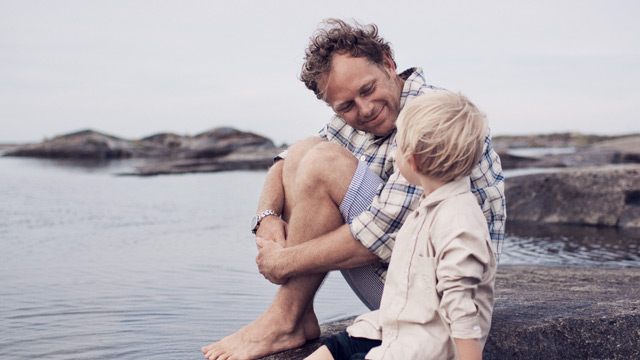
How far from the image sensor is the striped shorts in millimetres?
2252

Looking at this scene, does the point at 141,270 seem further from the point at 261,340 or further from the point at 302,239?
the point at 302,239

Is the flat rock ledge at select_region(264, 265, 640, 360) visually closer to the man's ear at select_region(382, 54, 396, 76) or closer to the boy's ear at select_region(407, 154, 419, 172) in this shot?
the boy's ear at select_region(407, 154, 419, 172)

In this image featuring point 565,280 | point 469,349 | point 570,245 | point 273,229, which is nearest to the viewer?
point 469,349

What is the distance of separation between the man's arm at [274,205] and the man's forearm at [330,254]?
221 mm

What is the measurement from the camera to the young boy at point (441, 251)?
1.62 m

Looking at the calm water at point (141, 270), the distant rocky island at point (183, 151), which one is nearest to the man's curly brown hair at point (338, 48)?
the calm water at point (141, 270)

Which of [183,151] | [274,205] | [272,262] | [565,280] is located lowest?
[183,151]

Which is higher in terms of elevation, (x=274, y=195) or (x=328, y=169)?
(x=328, y=169)

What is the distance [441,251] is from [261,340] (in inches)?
40.4

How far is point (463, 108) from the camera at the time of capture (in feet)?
5.64

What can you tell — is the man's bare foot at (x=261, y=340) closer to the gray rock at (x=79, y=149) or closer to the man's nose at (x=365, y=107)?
the man's nose at (x=365, y=107)

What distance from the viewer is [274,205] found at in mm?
2666

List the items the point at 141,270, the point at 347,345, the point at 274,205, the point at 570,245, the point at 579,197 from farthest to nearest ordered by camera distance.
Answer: the point at 579,197 < the point at 570,245 < the point at 141,270 < the point at 274,205 < the point at 347,345

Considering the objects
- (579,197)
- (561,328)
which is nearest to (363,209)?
(561,328)
